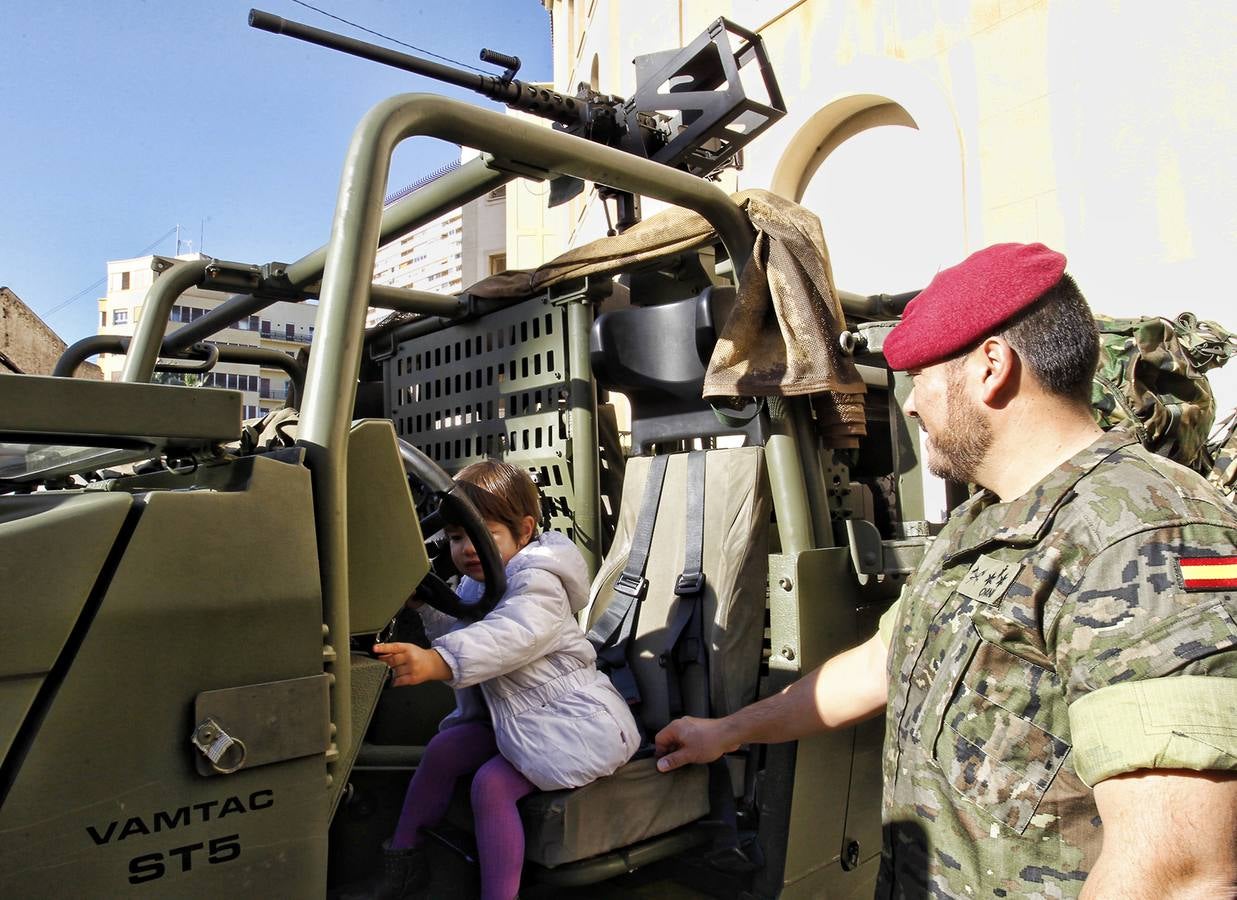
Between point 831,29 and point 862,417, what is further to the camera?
point 831,29

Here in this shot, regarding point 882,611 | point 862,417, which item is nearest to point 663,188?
point 862,417

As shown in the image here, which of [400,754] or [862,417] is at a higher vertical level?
[862,417]

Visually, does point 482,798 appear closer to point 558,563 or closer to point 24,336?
point 558,563

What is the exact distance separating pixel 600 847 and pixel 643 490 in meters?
0.88

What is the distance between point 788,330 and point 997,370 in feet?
2.49

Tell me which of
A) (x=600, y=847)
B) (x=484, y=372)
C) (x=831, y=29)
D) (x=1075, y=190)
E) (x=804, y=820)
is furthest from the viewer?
A: (x=831, y=29)

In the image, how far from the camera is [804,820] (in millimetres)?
2047

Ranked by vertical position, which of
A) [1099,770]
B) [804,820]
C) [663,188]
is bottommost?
[804,820]

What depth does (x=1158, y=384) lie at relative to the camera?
11.0ft

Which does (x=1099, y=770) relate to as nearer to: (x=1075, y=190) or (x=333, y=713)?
(x=333, y=713)

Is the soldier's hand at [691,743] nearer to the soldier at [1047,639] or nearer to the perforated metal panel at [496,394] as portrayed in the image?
the soldier at [1047,639]

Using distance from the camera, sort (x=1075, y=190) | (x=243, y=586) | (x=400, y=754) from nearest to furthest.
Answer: (x=243, y=586) < (x=400, y=754) < (x=1075, y=190)

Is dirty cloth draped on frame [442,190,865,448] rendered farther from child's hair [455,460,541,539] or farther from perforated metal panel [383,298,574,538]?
perforated metal panel [383,298,574,538]

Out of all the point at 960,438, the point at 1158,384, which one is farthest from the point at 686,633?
the point at 1158,384
